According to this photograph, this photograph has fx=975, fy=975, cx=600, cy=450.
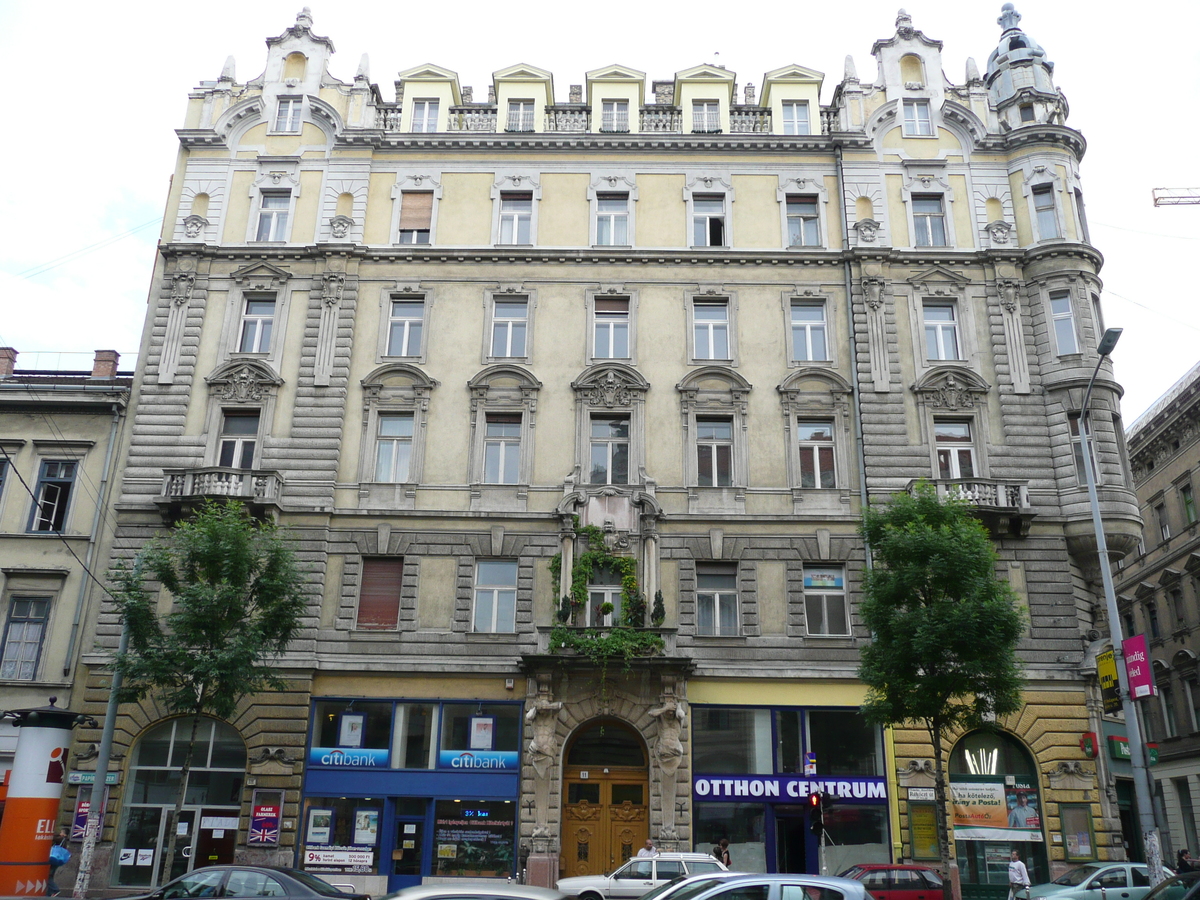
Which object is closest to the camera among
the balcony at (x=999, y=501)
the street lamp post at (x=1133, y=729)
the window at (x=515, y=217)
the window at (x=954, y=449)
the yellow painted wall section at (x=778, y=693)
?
→ the street lamp post at (x=1133, y=729)

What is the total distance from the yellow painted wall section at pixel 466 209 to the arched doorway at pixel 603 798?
1600cm

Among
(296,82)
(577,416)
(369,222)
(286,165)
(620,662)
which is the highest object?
(296,82)

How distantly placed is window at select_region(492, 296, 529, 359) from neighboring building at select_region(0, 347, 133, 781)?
1158 centimetres

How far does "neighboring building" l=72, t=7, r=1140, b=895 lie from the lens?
26047mm

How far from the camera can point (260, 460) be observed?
95.3 ft

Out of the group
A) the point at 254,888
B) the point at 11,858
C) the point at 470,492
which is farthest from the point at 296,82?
the point at 254,888

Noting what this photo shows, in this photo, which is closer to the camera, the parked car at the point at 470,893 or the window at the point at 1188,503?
the parked car at the point at 470,893

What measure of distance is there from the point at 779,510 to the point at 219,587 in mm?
15360

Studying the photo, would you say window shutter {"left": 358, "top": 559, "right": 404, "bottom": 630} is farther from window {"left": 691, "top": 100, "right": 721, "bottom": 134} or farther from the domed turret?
the domed turret

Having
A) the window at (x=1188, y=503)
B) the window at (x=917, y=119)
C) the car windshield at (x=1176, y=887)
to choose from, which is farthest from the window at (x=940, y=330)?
the window at (x=1188, y=503)

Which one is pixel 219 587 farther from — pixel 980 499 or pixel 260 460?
pixel 980 499

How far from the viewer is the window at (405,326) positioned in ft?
101

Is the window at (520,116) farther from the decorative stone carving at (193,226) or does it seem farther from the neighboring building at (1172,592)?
Answer: the neighboring building at (1172,592)

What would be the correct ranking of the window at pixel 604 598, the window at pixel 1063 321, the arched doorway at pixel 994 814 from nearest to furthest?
1. the arched doorway at pixel 994 814
2. the window at pixel 604 598
3. the window at pixel 1063 321
